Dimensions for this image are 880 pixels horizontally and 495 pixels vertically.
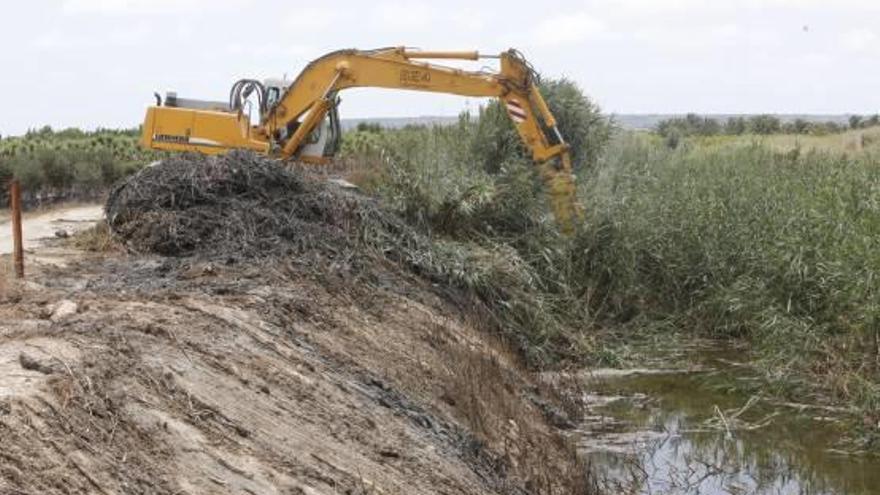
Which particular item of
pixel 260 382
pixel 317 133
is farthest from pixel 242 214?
pixel 260 382

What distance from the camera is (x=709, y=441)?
35.8 feet

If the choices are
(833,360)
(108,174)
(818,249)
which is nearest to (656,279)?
(818,249)

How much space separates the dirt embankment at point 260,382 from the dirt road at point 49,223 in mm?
3168

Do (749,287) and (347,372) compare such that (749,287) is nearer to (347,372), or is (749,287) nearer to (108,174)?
(347,372)

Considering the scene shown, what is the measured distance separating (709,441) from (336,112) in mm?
8478

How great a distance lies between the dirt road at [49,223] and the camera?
14984 mm

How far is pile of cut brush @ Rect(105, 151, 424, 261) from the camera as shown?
1213 centimetres

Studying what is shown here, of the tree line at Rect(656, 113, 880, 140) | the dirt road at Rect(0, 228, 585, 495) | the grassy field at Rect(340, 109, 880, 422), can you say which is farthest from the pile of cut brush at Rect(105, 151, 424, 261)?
the tree line at Rect(656, 113, 880, 140)

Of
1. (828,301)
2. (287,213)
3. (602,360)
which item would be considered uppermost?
(287,213)

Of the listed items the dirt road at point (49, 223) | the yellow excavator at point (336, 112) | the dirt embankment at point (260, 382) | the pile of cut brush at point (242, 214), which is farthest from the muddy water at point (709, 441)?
the dirt road at point (49, 223)

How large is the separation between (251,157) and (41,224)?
5850 mm

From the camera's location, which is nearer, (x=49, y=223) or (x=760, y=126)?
(x=49, y=223)

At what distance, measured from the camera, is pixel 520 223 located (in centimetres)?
1653

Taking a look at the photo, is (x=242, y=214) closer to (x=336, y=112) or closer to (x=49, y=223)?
(x=336, y=112)
